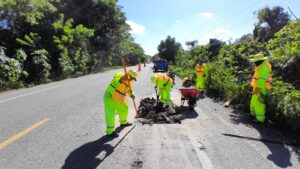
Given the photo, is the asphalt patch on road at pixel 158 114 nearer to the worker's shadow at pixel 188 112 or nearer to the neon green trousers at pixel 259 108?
the worker's shadow at pixel 188 112

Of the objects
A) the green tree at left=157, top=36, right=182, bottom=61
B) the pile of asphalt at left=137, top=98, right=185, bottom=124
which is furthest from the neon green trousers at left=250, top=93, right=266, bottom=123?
the green tree at left=157, top=36, right=182, bottom=61

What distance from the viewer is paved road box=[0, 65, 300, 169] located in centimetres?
433

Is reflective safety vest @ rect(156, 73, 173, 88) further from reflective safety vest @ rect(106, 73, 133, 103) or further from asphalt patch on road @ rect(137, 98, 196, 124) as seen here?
reflective safety vest @ rect(106, 73, 133, 103)

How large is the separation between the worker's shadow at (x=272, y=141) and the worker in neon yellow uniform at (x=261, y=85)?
1.04 ft

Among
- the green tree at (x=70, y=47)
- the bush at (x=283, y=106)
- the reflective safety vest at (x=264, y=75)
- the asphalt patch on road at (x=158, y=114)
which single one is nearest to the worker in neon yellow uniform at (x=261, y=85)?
the reflective safety vest at (x=264, y=75)

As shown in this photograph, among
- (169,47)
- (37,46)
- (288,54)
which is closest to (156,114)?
(288,54)

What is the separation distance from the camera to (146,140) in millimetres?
5383

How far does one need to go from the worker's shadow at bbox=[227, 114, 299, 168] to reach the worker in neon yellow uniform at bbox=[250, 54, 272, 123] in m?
0.32

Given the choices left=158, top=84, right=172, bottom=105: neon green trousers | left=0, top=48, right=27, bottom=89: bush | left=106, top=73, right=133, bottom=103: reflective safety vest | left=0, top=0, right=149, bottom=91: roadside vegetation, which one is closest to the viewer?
left=106, top=73, right=133, bottom=103: reflective safety vest

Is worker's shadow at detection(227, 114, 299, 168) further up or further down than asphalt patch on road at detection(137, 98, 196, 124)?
further down

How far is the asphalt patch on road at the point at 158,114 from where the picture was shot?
691 centimetres

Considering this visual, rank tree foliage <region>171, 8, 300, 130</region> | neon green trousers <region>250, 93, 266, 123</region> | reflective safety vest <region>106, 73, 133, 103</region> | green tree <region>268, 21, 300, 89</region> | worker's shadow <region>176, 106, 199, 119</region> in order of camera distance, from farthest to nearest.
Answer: green tree <region>268, 21, 300, 89</region> < worker's shadow <region>176, 106, 199, 119</region> < neon green trousers <region>250, 93, 266, 123</region> < tree foliage <region>171, 8, 300, 130</region> < reflective safety vest <region>106, 73, 133, 103</region>

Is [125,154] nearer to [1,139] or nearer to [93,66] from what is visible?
[1,139]

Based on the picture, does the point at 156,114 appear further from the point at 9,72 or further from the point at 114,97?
the point at 9,72
